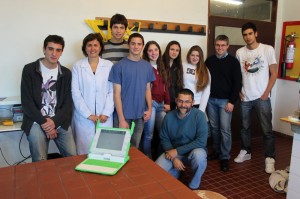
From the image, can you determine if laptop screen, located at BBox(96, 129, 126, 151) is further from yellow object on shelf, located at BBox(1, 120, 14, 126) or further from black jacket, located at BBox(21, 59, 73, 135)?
yellow object on shelf, located at BBox(1, 120, 14, 126)

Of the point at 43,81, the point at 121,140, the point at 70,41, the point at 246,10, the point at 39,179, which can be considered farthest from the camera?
the point at 246,10

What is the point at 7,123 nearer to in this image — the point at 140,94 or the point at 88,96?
the point at 88,96

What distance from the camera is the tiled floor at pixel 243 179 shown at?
2.44 meters

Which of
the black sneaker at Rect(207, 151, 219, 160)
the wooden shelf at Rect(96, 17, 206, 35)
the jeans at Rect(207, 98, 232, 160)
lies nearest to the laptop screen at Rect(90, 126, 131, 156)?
the wooden shelf at Rect(96, 17, 206, 35)

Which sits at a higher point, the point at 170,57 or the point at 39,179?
the point at 170,57

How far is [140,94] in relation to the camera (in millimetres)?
2355

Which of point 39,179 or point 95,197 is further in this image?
point 39,179

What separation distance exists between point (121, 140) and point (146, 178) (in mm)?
307

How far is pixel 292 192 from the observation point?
216 centimetres

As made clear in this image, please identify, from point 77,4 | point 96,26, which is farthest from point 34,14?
point 96,26

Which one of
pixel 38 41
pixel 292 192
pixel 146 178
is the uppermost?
pixel 38 41

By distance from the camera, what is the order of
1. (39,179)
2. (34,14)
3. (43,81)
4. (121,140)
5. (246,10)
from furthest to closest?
1. (246,10)
2. (34,14)
3. (43,81)
4. (121,140)
5. (39,179)

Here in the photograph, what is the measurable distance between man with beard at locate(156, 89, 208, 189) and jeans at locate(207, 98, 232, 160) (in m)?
0.68

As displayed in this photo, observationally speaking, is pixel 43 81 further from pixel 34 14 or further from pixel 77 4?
pixel 77 4
